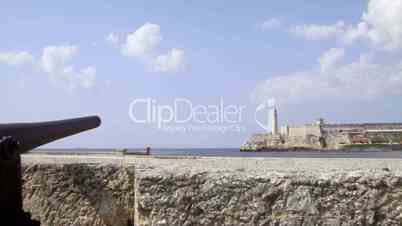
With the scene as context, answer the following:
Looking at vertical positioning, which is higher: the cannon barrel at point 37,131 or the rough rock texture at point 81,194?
the cannon barrel at point 37,131

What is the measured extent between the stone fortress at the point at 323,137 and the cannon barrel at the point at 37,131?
86252 millimetres

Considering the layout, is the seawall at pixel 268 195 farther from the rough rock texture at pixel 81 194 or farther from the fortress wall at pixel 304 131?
the fortress wall at pixel 304 131

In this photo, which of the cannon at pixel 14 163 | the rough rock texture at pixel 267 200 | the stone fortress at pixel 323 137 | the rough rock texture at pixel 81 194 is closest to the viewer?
the rough rock texture at pixel 267 200

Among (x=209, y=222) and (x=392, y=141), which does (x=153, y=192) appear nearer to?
(x=209, y=222)

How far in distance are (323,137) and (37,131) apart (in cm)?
9786

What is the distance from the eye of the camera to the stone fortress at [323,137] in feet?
309

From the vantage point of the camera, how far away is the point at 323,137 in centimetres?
9694

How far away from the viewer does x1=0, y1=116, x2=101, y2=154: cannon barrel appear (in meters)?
1.94

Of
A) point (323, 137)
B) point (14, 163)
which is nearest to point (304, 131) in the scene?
point (323, 137)

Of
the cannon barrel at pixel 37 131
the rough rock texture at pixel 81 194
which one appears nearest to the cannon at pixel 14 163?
the cannon barrel at pixel 37 131

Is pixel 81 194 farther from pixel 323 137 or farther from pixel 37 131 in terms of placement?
pixel 323 137

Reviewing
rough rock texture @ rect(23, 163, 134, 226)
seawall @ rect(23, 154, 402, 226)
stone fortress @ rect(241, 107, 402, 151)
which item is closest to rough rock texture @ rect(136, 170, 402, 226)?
seawall @ rect(23, 154, 402, 226)

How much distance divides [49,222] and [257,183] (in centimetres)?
106

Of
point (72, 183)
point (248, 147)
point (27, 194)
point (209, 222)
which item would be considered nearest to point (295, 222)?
point (209, 222)
